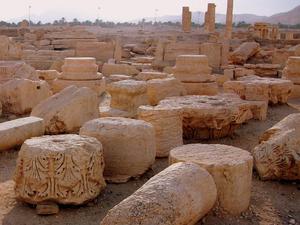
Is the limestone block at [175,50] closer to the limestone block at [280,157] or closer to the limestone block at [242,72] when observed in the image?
the limestone block at [242,72]

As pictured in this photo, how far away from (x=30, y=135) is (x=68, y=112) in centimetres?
74

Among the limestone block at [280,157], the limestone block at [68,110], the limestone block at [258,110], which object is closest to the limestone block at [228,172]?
the limestone block at [280,157]

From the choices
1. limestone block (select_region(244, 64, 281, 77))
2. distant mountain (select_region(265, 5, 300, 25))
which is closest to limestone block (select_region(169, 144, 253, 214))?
limestone block (select_region(244, 64, 281, 77))

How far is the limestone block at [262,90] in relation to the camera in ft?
29.9

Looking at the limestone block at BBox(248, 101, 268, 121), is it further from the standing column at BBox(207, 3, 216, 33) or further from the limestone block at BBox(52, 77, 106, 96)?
→ the standing column at BBox(207, 3, 216, 33)

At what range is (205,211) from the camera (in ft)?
13.4

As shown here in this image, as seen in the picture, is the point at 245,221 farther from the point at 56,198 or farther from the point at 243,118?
the point at 243,118

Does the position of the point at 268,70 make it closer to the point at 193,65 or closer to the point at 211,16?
the point at 193,65

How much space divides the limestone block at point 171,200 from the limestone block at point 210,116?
2572 millimetres

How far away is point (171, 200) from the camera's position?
3.53 meters

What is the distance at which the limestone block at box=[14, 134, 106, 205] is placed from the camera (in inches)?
174

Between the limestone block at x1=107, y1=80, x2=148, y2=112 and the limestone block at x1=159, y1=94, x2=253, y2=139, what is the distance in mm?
922

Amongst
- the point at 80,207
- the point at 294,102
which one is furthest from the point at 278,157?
the point at 294,102

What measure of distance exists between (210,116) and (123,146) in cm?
198
